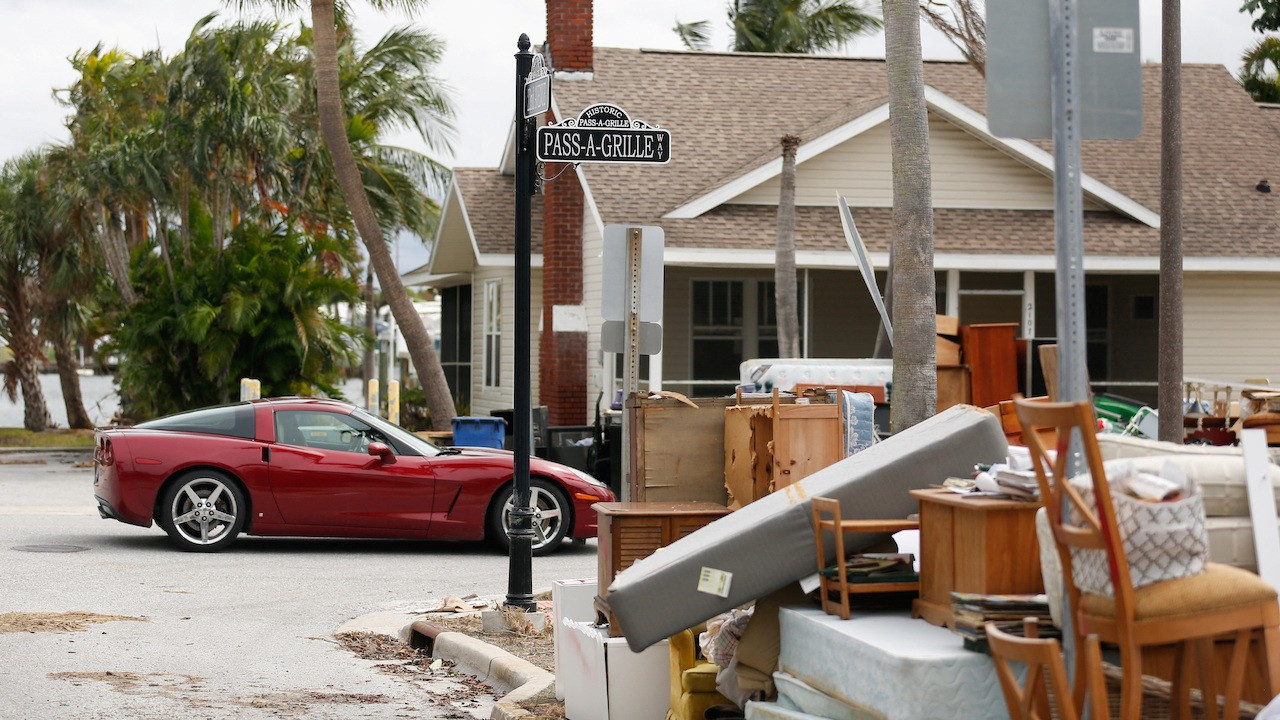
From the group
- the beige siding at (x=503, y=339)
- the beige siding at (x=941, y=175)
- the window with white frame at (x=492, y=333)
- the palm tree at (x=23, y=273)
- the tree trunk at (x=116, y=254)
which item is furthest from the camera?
the palm tree at (x=23, y=273)

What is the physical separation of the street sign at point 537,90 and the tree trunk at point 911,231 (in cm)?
380

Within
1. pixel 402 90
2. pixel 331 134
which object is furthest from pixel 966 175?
pixel 402 90

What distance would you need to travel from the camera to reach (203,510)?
13070 mm

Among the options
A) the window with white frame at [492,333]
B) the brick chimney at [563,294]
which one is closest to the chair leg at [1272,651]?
the brick chimney at [563,294]

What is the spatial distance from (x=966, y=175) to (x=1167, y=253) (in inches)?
401

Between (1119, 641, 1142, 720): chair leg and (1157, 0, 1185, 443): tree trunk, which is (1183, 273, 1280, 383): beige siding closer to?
(1157, 0, 1185, 443): tree trunk

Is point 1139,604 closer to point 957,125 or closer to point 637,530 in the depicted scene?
point 637,530

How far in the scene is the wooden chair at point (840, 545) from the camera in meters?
5.30

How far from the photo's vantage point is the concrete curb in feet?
23.8

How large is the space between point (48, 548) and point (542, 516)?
14.7 feet

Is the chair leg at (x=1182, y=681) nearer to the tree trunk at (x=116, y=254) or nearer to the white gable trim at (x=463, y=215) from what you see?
the white gable trim at (x=463, y=215)

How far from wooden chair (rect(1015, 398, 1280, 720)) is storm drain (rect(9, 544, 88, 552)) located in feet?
35.9

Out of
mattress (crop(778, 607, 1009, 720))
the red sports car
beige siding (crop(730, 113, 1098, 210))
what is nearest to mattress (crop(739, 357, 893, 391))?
the red sports car

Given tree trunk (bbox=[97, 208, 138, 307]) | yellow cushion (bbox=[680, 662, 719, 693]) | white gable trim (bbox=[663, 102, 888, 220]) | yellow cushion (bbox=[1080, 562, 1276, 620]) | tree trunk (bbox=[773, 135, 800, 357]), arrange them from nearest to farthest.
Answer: yellow cushion (bbox=[1080, 562, 1276, 620])
yellow cushion (bbox=[680, 662, 719, 693])
tree trunk (bbox=[773, 135, 800, 357])
white gable trim (bbox=[663, 102, 888, 220])
tree trunk (bbox=[97, 208, 138, 307])
